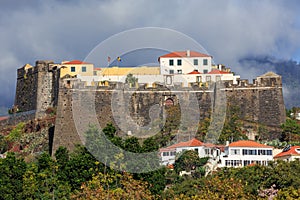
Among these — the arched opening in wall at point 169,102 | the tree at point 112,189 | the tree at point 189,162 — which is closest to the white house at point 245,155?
the tree at point 189,162

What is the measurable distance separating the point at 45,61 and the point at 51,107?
5482 millimetres

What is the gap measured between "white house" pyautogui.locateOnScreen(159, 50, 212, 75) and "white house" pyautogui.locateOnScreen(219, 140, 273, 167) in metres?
17.2

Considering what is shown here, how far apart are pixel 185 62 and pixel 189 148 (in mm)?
17759

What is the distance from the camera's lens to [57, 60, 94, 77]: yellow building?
3214 inches

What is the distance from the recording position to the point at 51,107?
82.7m

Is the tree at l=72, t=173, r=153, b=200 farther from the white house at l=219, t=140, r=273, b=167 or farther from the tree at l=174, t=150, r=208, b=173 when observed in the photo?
the white house at l=219, t=140, r=273, b=167

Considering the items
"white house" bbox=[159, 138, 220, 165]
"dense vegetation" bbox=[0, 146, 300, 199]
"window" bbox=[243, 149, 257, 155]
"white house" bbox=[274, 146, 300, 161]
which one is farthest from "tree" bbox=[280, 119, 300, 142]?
"dense vegetation" bbox=[0, 146, 300, 199]

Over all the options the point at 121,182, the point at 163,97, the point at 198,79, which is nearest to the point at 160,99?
the point at 163,97

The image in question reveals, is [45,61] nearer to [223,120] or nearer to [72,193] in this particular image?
[223,120]

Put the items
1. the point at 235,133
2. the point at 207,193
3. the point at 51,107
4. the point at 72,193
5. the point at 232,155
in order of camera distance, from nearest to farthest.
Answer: the point at 207,193 → the point at 72,193 → the point at 232,155 → the point at 235,133 → the point at 51,107

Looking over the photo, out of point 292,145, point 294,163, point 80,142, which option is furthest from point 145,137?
point 294,163

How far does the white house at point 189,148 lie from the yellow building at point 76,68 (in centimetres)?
1385

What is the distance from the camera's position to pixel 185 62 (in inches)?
3391

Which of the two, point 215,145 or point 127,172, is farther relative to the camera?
point 215,145
